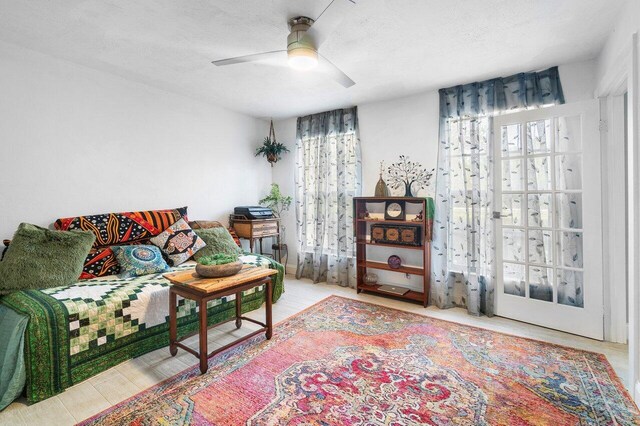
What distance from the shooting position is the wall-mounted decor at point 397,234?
3.43 meters

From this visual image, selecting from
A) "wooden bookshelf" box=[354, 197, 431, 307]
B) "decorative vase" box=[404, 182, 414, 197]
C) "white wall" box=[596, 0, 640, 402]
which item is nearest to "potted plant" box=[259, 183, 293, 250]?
"wooden bookshelf" box=[354, 197, 431, 307]

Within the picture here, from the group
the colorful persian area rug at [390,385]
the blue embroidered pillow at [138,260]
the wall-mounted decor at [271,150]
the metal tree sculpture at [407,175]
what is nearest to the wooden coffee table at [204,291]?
the colorful persian area rug at [390,385]

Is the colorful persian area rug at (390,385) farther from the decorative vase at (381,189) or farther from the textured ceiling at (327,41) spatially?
the textured ceiling at (327,41)

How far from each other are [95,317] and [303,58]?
7.34ft

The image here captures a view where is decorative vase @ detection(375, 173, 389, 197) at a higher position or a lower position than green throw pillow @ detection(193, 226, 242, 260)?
higher

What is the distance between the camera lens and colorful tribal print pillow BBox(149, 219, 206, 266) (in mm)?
3053

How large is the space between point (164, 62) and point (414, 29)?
217 cm

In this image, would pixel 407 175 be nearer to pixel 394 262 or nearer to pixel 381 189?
pixel 381 189

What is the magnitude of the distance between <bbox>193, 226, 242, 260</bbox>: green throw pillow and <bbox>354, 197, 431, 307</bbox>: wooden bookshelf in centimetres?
153

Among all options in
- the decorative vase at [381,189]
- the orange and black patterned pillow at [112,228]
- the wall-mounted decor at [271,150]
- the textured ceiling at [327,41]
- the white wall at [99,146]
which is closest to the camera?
the textured ceiling at [327,41]

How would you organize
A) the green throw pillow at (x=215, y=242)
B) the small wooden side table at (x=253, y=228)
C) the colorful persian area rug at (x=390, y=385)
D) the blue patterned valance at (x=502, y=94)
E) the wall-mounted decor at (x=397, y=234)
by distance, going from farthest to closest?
the small wooden side table at (x=253, y=228) < the wall-mounted decor at (x=397, y=234) < the green throw pillow at (x=215, y=242) < the blue patterned valance at (x=502, y=94) < the colorful persian area rug at (x=390, y=385)

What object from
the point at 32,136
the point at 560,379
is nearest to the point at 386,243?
the point at 560,379

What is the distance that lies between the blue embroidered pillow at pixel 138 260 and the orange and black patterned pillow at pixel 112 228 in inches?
3.2

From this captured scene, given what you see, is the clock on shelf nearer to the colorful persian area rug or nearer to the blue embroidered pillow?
the colorful persian area rug
